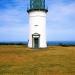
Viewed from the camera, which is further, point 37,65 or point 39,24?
point 39,24

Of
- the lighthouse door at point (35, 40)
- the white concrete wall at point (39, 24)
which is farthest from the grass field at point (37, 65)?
the white concrete wall at point (39, 24)

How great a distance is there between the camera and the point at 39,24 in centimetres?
3534

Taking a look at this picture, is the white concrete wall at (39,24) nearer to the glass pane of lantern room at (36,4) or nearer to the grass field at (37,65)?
the glass pane of lantern room at (36,4)

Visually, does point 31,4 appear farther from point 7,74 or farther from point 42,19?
point 7,74

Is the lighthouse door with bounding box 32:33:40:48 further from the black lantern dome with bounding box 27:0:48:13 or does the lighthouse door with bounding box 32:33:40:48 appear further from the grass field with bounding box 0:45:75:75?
the grass field with bounding box 0:45:75:75

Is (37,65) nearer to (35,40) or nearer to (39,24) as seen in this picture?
(39,24)

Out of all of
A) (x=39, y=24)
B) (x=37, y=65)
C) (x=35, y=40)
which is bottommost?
(x=37, y=65)

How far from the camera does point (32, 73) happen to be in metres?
12.4

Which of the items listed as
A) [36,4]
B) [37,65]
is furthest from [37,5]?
[37,65]

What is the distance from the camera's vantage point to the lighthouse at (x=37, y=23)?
1393 inches

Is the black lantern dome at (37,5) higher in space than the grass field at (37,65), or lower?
higher

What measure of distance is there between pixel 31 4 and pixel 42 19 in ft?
11.8

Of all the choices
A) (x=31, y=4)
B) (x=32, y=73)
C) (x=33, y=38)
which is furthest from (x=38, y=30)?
(x=32, y=73)

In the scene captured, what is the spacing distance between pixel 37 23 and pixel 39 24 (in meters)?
0.41
